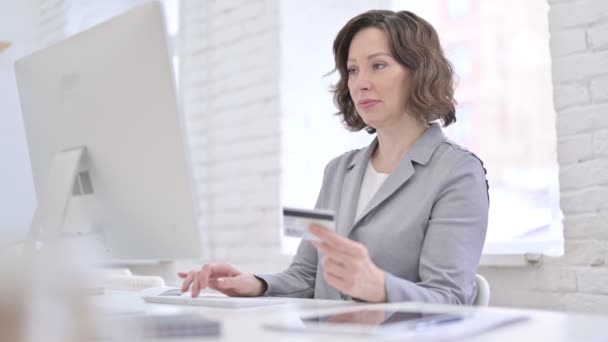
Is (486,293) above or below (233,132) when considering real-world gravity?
below

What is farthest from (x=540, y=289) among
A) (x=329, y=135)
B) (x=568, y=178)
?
(x=329, y=135)

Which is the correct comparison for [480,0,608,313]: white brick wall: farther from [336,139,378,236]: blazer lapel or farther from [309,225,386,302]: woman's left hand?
[309,225,386,302]: woman's left hand

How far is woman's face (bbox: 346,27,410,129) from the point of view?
5.36 ft

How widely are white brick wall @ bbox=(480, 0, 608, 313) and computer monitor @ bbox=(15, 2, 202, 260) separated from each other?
985mm

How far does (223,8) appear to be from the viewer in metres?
2.98

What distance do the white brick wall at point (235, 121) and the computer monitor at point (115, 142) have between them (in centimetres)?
136

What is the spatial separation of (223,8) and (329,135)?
0.73 meters

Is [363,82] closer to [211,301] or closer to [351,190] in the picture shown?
[351,190]

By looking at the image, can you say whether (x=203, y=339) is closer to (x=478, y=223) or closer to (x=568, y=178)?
(x=478, y=223)

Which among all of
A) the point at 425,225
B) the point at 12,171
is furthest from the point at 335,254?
the point at 12,171

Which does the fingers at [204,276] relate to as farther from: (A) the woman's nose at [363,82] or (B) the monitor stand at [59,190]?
(A) the woman's nose at [363,82]

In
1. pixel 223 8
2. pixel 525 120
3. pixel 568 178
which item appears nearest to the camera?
pixel 568 178

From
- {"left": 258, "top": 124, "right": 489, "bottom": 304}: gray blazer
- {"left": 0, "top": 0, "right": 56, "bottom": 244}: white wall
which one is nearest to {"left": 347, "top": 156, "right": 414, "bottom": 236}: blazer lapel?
{"left": 258, "top": 124, "right": 489, "bottom": 304}: gray blazer

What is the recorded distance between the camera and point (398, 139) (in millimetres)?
1665
